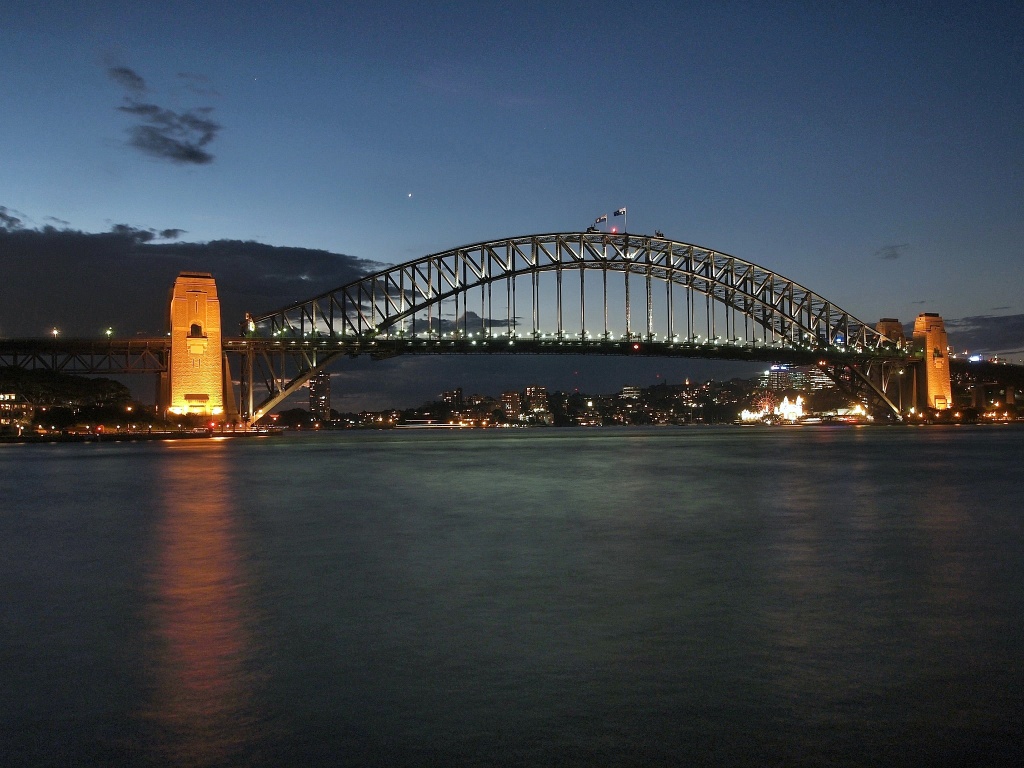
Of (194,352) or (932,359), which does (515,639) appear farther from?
(932,359)

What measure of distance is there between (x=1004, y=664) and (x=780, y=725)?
6.52 ft

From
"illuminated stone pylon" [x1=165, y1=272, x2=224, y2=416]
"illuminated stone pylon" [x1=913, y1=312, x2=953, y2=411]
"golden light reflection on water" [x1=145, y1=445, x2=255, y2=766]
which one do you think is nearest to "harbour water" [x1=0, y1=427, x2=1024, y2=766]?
"golden light reflection on water" [x1=145, y1=445, x2=255, y2=766]

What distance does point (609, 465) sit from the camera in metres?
32.2

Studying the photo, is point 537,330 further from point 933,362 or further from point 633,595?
point 633,595

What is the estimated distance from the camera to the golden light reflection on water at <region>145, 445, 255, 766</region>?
4508 mm

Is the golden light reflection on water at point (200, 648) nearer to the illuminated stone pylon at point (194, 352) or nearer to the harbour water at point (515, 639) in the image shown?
the harbour water at point (515, 639)

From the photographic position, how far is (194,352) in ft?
212

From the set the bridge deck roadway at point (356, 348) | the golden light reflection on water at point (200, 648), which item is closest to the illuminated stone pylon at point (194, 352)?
the bridge deck roadway at point (356, 348)

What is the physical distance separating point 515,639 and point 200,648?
86.3 inches

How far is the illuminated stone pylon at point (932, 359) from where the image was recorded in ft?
308

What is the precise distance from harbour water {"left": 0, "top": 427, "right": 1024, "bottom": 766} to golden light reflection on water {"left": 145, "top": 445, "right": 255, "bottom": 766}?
0.02m

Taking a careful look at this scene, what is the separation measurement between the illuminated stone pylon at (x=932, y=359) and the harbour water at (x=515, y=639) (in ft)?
282

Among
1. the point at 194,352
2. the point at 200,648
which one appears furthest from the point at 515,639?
the point at 194,352

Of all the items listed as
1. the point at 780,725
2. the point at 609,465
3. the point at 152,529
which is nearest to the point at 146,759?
the point at 780,725
